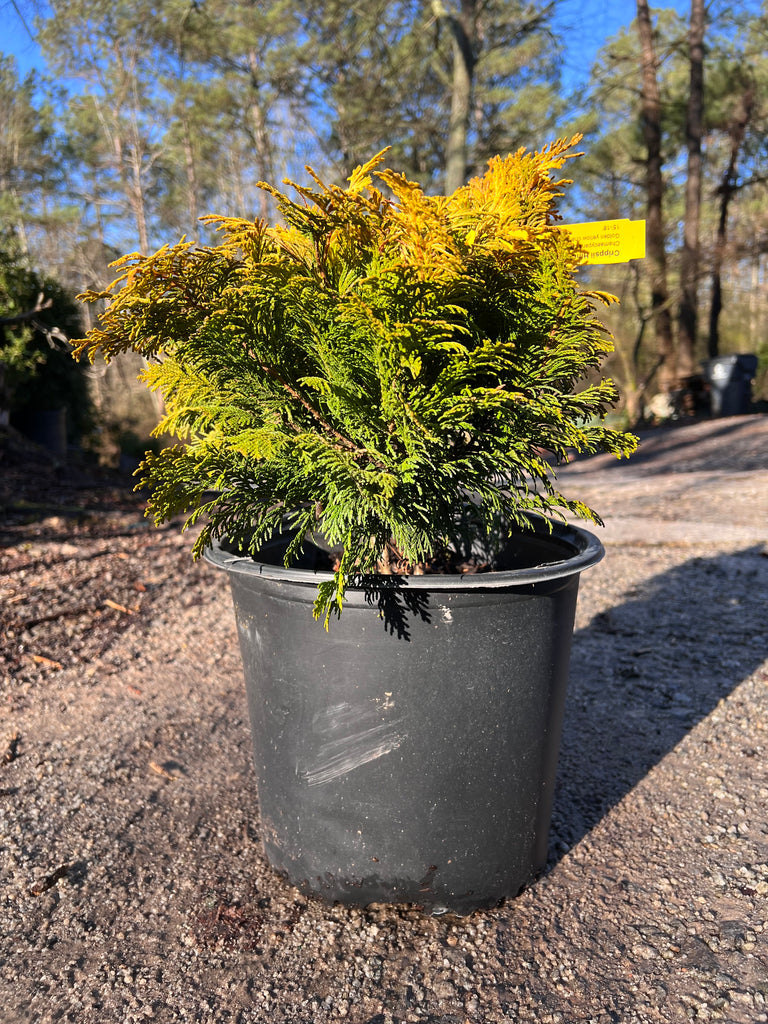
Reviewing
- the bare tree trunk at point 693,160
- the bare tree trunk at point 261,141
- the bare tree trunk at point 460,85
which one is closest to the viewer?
the bare tree trunk at point 460,85

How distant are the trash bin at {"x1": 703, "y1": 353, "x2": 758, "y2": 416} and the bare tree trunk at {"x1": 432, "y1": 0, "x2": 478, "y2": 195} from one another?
639 cm

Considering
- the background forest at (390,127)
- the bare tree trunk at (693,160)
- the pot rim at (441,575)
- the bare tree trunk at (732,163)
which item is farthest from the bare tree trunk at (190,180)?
the pot rim at (441,575)

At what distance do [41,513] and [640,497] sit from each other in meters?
5.59

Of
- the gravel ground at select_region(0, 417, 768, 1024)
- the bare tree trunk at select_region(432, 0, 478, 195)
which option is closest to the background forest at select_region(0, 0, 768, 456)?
the bare tree trunk at select_region(432, 0, 478, 195)

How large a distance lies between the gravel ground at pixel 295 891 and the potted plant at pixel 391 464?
0.20m

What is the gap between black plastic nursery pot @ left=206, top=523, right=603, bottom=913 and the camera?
1.54 metres

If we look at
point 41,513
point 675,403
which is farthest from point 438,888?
point 675,403

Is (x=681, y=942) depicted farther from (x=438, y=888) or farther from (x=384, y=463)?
(x=384, y=463)

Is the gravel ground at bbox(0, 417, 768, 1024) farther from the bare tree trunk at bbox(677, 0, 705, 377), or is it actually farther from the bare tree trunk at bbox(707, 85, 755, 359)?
the bare tree trunk at bbox(707, 85, 755, 359)

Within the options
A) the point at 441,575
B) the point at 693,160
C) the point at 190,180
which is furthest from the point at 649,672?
the point at 190,180

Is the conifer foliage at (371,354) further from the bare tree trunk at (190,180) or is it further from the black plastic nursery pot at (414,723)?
the bare tree trunk at (190,180)

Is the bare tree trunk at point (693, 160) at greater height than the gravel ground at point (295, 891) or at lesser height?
greater

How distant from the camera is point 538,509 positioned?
175 centimetres

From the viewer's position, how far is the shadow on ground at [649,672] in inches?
Answer: 90.9
